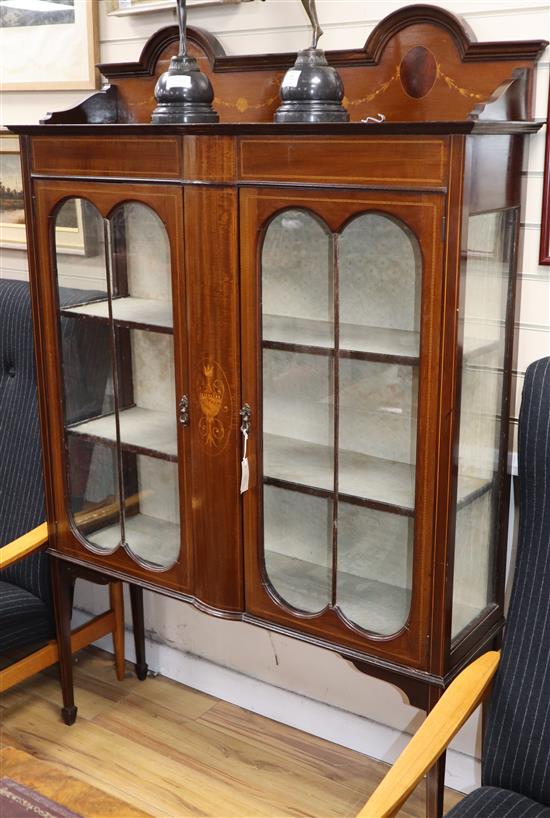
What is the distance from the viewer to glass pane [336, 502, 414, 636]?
5.59 feet

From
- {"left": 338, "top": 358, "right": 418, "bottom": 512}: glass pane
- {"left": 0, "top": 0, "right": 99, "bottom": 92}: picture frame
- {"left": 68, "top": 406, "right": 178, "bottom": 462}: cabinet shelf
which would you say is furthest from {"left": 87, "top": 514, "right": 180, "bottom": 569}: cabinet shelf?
{"left": 0, "top": 0, "right": 99, "bottom": 92}: picture frame

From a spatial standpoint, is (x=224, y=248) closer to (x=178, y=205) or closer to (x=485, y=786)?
(x=178, y=205)

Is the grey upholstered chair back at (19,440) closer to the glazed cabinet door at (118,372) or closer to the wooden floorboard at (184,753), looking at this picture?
the glazed cabinet door at (118,372)

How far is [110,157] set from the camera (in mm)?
1862

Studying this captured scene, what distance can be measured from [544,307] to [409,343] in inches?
14.0

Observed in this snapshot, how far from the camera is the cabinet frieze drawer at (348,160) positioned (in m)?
1.46

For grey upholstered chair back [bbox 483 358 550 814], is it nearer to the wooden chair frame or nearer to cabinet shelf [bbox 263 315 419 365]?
cabinet shelf [bbox 263 315 419 365]

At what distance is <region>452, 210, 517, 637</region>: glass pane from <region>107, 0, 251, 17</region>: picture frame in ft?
2.86

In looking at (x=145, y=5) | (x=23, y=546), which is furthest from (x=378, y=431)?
(x=145, y=5)

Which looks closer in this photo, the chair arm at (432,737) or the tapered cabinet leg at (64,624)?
the chair arm at (432,737)

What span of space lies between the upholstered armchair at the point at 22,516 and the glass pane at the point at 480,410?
107cm

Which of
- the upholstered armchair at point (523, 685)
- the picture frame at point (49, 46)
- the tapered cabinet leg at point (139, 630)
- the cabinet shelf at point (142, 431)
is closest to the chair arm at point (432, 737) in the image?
the upholstered armchair at point (523, 685)

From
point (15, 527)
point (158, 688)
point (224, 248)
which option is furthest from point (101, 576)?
point (224, 248)

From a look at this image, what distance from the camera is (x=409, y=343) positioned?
1604 millimetres
